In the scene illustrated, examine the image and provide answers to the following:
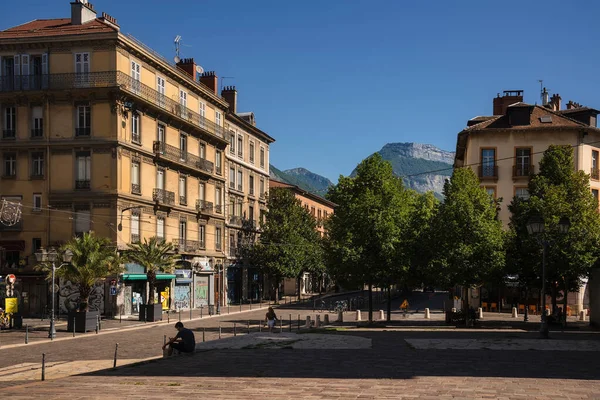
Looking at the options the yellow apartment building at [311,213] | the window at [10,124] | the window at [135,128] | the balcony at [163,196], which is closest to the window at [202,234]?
the balcony at [163,196]

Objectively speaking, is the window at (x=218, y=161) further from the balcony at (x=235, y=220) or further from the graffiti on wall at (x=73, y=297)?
the graffiti on wall at (x=73, y=297)

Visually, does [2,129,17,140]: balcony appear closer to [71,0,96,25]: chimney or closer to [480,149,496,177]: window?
[71,0,96,25]: chimney

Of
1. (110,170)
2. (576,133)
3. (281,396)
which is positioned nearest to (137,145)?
(110,170)

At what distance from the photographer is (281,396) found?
46.4 ft

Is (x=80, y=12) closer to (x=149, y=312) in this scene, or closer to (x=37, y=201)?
(x=37, y=201)

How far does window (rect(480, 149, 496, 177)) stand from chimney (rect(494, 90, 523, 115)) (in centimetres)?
784

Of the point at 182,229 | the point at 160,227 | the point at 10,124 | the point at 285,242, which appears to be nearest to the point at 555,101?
the point at 285,242

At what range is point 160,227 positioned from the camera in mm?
52125

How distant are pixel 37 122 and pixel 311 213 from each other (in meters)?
50.1

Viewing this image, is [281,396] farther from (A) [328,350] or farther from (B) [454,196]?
(B) [454,196]

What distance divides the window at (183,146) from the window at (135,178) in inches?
273

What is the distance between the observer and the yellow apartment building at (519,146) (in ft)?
172

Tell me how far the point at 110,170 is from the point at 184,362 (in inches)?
1126

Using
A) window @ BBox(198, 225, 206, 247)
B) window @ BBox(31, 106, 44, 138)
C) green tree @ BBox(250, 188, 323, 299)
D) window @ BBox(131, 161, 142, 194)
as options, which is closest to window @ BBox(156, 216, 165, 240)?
window @ BBox(131, 161, 142, 194)
